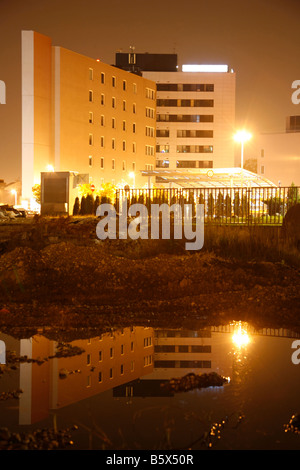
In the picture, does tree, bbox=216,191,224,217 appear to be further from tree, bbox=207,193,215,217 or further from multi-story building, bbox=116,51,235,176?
multi-story building, bbox=116,51,235,176

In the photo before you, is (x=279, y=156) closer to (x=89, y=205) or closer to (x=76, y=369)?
(x=89, y=205)

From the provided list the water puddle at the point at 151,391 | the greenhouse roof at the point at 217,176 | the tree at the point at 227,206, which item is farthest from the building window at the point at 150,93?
the water puddle at the point at 151,391

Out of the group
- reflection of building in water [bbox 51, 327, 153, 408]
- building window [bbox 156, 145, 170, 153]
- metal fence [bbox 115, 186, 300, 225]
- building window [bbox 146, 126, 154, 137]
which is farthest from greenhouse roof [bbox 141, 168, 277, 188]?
reflection of building in water [bbox 51, 327, 153, 408]

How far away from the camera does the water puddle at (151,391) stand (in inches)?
199

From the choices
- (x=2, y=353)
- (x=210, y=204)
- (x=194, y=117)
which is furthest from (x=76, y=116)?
(x=2, y=353)

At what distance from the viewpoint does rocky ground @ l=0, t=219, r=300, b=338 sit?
9.94m

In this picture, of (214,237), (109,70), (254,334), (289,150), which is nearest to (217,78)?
(289,150)

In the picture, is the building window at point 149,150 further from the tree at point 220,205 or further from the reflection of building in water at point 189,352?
the reflection of building in water at point 189,352

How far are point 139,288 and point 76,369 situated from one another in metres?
5.64

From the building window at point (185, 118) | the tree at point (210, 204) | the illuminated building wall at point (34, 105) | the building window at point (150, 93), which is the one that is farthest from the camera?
the building window at point (185, 118)

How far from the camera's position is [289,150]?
102 metres

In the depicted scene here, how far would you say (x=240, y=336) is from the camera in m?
8.69

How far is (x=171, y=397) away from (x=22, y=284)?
7186 millimetres

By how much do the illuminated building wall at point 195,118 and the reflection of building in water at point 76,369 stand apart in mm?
99142
